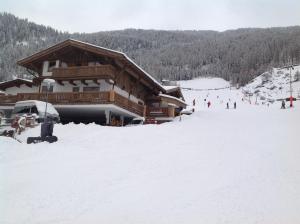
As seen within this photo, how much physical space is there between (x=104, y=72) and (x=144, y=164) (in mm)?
16338

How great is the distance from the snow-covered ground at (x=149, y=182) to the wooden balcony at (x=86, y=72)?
38.6 feet

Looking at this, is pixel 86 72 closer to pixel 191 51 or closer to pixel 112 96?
pixel 112 96

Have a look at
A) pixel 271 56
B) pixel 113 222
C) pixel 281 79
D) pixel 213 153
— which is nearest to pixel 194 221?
pixel 113 222

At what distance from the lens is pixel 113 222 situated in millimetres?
6684

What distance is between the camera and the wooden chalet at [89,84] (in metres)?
26.2

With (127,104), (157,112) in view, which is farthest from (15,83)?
(157,112)

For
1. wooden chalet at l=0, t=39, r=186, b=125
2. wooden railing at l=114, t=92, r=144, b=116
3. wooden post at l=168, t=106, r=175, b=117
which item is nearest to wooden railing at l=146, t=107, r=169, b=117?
wooden chalet at l=0, t=39, r=186, b=125

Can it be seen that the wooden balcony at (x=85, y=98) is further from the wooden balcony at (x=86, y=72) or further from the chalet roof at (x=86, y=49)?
the chalet roof at (x=86, y=49)

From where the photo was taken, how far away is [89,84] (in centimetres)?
2895

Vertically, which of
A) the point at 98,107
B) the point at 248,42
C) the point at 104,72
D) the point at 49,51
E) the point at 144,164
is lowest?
the point at 144,164

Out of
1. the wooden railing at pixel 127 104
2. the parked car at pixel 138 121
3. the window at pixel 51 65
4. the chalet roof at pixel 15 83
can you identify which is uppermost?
the window at pixel 51 65

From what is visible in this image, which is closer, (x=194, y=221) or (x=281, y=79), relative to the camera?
(x=194, y=221)

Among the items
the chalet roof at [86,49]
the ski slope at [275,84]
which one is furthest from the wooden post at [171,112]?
the ski slope at [275,84]

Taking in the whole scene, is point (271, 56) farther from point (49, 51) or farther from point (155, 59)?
point (49, 51)
